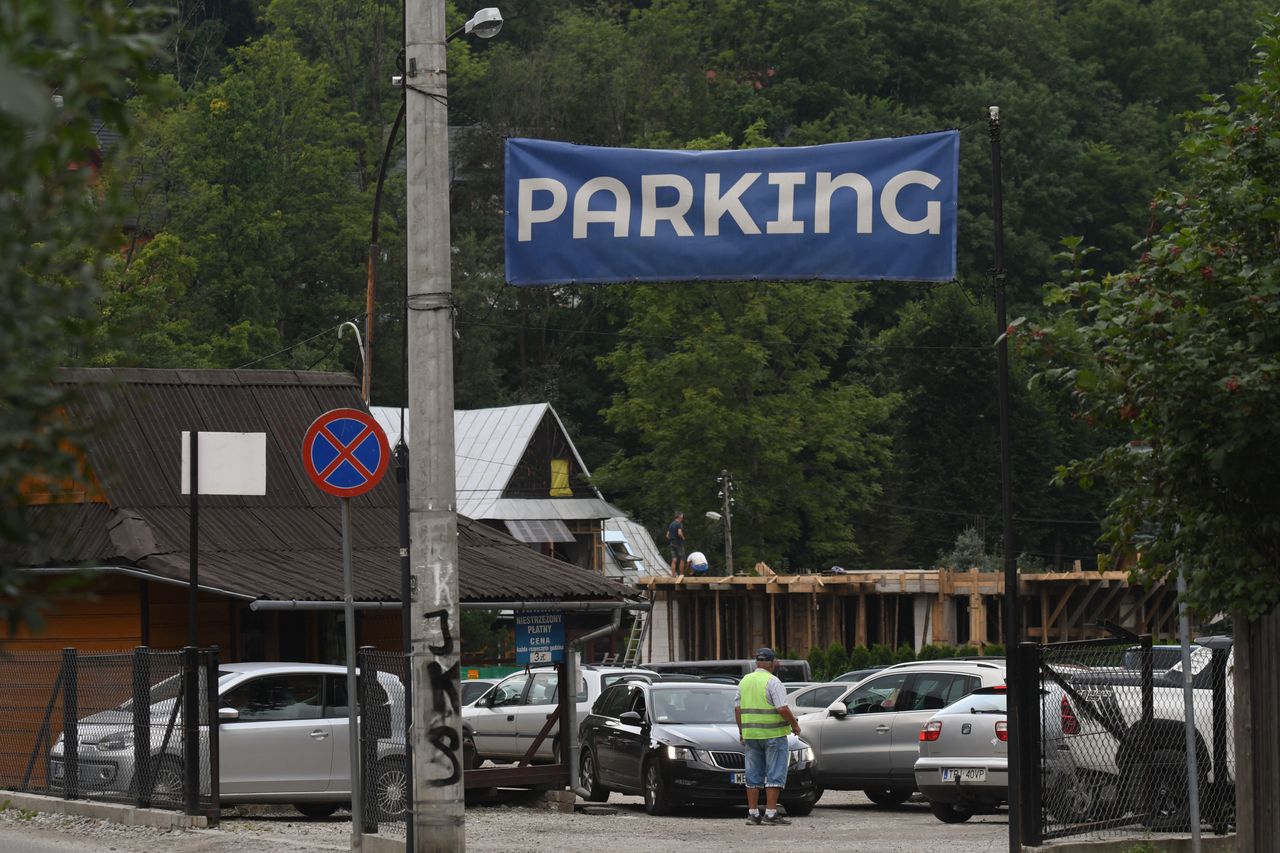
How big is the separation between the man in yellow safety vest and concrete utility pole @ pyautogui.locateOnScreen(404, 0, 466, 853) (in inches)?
271

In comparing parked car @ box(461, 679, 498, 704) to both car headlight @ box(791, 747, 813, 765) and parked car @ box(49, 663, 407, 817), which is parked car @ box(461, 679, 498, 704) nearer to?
car headlight @ box(791, 747, 813, 765)

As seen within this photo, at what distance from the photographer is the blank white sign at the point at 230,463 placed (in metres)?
16.7

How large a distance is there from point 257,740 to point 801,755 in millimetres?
5914

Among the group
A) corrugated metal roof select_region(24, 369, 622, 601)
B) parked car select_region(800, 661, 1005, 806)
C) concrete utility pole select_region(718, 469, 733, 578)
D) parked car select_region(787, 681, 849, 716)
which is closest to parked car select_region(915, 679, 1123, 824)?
parked car select_region(800, 661, 1005, 806)

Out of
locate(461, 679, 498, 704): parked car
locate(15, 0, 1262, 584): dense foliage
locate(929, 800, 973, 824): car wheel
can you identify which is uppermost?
locate(15, 0, 1262, 584): dense foliage

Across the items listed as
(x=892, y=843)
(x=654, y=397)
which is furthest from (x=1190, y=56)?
(x=892, y=843)

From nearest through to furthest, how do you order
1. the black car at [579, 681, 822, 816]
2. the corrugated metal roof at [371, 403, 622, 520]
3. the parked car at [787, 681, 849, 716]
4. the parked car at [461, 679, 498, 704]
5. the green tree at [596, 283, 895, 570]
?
the black car at [579, 681, 822, 816]
the parked car at [461, 679, 498, 704]
the parked car at [787, 681, 849, 716]
the green tree at [596, 283, 895, 570]
the corrugated metal roof at [371, 403, 622, 520]

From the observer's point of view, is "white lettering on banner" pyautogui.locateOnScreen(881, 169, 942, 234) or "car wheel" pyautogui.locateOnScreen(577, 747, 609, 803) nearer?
"white lettering on banner" pyautogui.locateOnScreen(881, 169, 942, 234)

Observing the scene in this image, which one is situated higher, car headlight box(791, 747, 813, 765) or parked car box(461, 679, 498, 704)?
car headlight box(791, 747, 813, 765)

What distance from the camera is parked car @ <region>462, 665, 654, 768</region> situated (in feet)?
80.3

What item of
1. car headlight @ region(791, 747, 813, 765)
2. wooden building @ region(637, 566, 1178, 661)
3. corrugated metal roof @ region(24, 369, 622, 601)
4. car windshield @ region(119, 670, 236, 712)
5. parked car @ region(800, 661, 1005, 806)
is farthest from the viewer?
wooden building @ region(637, 566, 1178, 661)

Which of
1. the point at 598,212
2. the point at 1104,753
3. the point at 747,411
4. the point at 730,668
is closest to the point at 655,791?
the point at 1104,753

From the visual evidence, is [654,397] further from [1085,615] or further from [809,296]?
[1085,615]

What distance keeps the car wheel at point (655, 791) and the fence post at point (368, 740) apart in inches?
194
